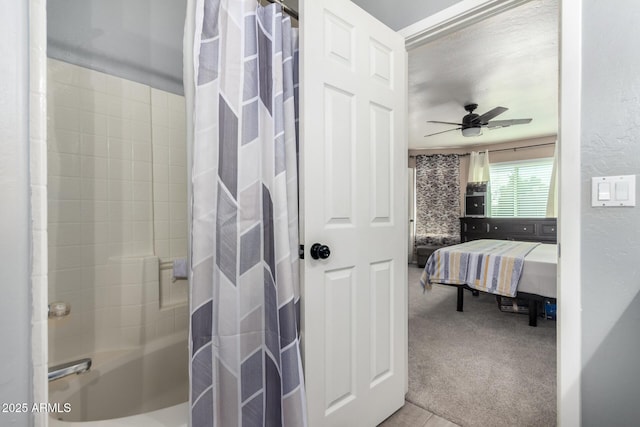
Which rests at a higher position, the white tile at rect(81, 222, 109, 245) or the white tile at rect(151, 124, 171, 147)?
the white tile at rect(151, 124, 171, 147)

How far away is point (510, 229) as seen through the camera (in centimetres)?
524

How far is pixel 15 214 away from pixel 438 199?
257 inches

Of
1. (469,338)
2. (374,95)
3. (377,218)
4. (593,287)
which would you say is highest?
(374,95)

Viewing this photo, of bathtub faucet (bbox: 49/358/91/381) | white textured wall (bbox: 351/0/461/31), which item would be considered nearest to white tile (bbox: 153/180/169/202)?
bathtub faucet (bbox: 49/358/91/381)

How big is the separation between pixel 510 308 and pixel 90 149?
13.4 feet

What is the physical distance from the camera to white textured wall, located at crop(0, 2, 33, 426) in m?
0.63

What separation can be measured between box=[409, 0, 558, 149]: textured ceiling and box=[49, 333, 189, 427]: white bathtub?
2.34 meters

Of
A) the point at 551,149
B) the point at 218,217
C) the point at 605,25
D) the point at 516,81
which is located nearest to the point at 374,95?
the point at 605,25

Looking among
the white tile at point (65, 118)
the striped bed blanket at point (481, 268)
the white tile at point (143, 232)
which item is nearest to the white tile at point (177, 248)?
the white tile at point (143, 232)

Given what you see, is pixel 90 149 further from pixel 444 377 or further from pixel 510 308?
pixel 510 308

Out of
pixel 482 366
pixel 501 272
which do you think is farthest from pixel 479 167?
pixel 482 366

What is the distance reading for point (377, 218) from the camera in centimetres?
154

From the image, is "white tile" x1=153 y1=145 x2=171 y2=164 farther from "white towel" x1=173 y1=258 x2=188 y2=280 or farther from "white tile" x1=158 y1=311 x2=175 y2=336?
"white tile" x1=158 y1=311 x2=175 y2=336

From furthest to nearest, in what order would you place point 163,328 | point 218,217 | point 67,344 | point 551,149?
point 551,149
point 163,328
point 67,344
point 218,217
